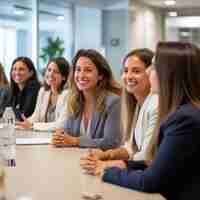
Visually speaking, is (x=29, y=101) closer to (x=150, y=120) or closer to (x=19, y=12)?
(x=150, y=120)

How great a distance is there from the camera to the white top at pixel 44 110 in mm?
3111

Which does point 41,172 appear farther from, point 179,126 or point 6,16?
point 6,16

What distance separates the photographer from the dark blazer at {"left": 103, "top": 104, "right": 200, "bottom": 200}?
1.38 metres

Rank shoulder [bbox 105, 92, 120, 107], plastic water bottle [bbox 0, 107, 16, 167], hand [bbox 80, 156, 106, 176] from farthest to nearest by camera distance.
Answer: shoulder [bbox 105, 92, 120, 107] → plastic water bottle [bbox 0, 107, 16, 167] → hand [bbox 80, 156, 106, 176]

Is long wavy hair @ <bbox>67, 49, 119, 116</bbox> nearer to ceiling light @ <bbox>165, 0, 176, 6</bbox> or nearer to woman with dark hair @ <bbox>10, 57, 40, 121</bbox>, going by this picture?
woman with dark hair @ <bbox>10, 57, 40, 121</bbox>

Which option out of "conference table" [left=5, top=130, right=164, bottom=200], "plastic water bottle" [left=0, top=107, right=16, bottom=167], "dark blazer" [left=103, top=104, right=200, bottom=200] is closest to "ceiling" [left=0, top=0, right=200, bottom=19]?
"conference table" [left=5, top=130, right=164, bottom=200]

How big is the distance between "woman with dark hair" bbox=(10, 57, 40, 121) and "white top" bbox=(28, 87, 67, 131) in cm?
24

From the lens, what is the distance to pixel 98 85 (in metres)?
2.59

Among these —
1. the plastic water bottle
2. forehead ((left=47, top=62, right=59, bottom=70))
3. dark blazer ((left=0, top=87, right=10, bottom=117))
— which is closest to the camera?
the plastic water bottle

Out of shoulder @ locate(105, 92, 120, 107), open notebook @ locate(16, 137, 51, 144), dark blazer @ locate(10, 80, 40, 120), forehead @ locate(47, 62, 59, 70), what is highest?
forehead @ locate(47, 62, 59, 70)

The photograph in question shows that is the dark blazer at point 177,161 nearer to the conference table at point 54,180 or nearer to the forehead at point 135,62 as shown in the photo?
the conference table at point 54,180

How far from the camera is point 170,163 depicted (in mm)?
1384

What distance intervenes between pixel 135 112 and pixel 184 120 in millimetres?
924

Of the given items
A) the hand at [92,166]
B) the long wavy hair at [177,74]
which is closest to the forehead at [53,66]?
the hand at [92,166]
